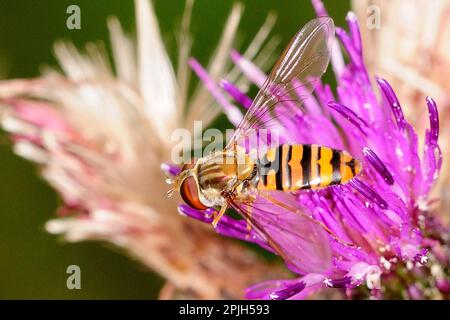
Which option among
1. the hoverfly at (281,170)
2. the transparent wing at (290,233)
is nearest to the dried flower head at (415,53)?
the hoverfly at (281,170)

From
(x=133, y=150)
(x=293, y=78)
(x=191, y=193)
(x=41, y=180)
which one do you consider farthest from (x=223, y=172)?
(x=41, y=180)

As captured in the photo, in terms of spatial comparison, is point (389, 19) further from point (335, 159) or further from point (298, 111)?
point (335, 159)

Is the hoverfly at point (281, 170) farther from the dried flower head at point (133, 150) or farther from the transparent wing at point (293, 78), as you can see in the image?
the dried flower head at point (133, 150)

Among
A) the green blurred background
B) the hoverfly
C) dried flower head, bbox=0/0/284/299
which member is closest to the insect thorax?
the hoverfly

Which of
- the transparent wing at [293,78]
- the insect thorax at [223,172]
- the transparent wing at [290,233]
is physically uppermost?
the transparent wing at [293,78]

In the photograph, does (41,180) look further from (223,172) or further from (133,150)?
(223,172)

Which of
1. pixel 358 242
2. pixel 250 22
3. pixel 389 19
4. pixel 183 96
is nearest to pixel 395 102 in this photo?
pixel 358 242

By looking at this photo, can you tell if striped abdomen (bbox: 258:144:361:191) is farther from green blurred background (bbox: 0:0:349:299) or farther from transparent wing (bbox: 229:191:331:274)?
green blurred background (bbox: 0:0:349:299)
